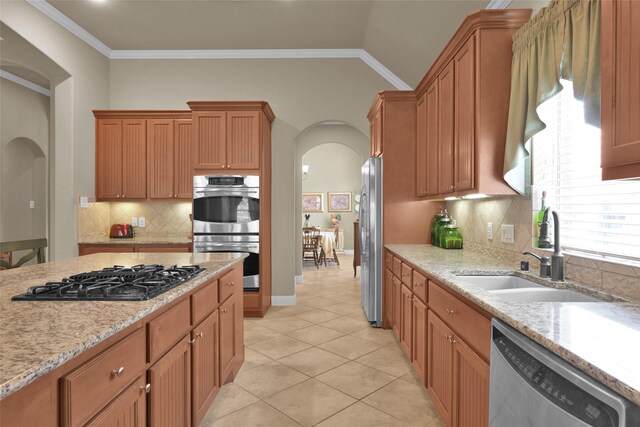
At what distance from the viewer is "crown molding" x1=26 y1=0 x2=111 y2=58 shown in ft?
12.4

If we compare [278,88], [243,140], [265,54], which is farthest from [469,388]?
[265,54]

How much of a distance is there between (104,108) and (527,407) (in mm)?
5459

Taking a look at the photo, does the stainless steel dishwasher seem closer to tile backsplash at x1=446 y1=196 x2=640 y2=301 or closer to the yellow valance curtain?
tile backsplash at x1=446 y1=196 x2=640 y2=301

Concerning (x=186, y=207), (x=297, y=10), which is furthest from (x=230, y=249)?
(x=297, y=10)

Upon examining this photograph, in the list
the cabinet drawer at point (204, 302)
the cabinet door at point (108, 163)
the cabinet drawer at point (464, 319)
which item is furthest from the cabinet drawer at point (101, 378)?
the cabinet door at point (108, 163)

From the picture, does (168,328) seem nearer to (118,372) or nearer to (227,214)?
(118,372)

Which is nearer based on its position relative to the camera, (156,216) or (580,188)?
(580,188)

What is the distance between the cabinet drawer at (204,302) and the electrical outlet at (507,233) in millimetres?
1958

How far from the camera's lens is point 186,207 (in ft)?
16.1

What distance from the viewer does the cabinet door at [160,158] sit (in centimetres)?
464

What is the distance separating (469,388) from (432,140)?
2.23 meters

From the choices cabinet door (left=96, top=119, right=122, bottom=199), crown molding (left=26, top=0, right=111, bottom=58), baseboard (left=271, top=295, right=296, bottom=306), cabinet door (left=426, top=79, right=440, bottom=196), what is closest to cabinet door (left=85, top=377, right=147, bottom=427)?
cabinet door (left=426, top=79, right=440, bottom=196)

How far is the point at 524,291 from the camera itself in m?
1.85

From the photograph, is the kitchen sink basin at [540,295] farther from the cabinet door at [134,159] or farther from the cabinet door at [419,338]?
the cabinet door at [134,159]
